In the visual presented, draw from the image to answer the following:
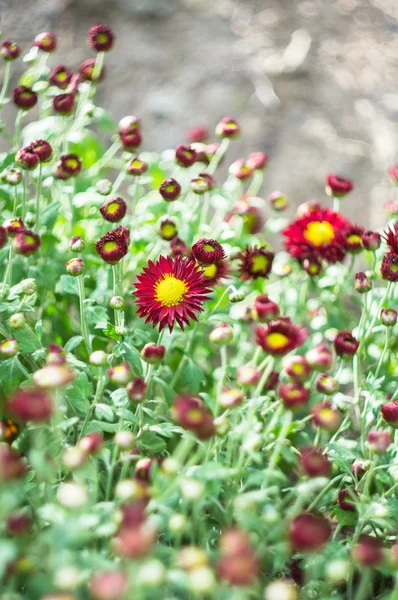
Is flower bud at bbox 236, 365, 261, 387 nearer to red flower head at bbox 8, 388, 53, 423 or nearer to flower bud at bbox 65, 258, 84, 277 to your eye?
red flower head at bbox 8, 388, 53, 423

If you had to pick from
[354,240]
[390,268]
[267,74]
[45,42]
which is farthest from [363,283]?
[267,74]

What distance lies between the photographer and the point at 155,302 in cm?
154

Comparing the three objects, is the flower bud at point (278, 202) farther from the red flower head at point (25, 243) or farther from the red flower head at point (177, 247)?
the red flower head at point (25, 243)

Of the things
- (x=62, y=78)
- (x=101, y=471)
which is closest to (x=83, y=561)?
(x=101, y=471)

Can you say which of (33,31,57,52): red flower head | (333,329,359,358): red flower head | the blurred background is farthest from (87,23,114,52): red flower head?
(333,329,359,358): red flower head

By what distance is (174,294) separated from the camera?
1.55 metres

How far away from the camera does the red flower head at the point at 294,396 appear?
119cm

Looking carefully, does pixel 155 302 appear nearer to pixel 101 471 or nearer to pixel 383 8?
pixel 101 471

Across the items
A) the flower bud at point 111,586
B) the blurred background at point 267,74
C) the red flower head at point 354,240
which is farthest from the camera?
the blurred background at point 267,74

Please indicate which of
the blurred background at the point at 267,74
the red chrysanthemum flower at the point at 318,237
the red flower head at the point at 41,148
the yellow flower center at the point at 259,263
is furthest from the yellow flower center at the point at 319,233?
the blurred background at the point at 267,74

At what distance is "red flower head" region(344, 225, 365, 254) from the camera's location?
72.2 inches

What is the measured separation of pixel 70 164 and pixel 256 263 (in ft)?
1.90

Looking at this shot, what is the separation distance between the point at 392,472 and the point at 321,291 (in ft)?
2.49

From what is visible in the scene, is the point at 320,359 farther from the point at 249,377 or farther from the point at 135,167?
the point at 135,167
